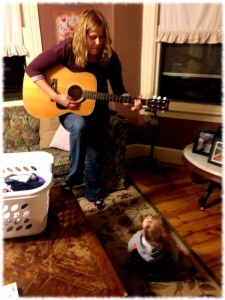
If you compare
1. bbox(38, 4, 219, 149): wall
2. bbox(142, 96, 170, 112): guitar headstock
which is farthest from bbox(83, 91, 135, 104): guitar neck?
bbox(38, 4, 219, 149): wall

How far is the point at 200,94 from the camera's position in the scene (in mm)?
2662

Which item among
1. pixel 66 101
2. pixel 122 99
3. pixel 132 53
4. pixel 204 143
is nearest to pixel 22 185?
pixel 66 101

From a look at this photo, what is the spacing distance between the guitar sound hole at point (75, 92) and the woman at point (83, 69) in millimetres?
53

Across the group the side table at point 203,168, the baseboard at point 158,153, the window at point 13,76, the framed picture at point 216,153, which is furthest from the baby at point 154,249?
the window at point 13,76

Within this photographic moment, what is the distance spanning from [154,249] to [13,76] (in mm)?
2131

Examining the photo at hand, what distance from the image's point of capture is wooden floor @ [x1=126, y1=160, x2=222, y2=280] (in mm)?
1738

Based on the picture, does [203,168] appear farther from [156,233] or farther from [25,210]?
[25,210]

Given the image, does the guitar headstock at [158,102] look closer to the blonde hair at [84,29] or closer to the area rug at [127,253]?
the blonde hair at [84,29]

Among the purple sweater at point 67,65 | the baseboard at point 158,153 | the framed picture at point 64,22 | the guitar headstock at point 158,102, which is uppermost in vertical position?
the framed picture at point 64,22

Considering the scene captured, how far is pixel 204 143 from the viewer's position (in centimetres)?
201

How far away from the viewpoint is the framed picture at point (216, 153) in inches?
72.0

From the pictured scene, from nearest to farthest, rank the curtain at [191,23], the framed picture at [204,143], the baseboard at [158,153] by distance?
the framed picture at [204,143] → the curtain at [191,23] → the baseboard at [158,153]

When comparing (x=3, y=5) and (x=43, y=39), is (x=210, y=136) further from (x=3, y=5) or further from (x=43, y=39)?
(x=3, y=5)

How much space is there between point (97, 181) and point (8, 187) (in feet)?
3.14
